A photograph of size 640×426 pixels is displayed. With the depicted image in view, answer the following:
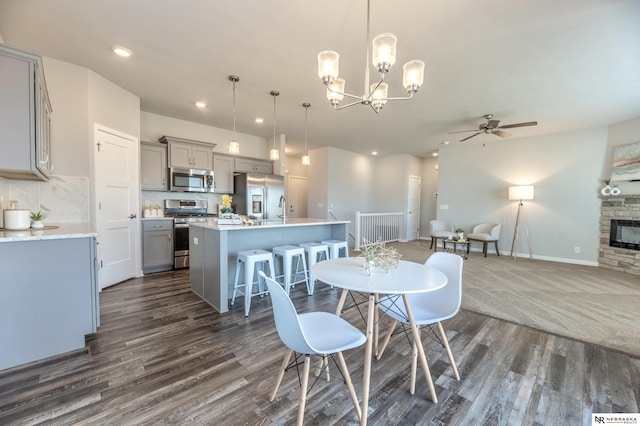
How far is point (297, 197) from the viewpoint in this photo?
→ 8.23 meters

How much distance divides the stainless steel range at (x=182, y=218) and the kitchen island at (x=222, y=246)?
3.81 ft

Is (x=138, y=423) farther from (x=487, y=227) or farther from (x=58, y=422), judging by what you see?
(x=487, y=227)

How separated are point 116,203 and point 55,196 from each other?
0.67m

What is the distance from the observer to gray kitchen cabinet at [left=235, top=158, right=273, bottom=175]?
5449 mm

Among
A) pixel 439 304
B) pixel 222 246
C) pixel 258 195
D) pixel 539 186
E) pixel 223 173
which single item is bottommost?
pixel 439 304

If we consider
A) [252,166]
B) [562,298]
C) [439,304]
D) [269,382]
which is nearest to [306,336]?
[269,382]

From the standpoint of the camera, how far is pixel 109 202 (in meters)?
3.53

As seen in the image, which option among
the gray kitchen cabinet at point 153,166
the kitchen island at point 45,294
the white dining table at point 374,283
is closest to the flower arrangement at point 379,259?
the white dining table at point 374,283

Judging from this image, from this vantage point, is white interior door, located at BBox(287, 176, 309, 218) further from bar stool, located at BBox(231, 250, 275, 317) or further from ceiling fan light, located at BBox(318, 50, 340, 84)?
ceiling fan light, located at BBox(318, 50, 340, 84)

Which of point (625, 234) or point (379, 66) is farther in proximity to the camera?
point (625, 234)

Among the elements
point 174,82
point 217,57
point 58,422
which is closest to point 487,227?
point 217,57

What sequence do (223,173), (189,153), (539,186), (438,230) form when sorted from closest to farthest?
(189,153) < (223,173) < (539,186) < (438,230)

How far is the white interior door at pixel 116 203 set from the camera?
133 inches

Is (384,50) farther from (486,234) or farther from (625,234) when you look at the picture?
(625,234)
